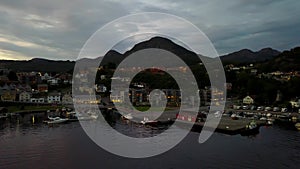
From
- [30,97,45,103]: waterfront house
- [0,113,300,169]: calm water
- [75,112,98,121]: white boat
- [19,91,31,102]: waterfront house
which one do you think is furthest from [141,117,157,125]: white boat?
[19,91,31,102]: waterfront house

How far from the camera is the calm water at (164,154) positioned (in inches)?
326

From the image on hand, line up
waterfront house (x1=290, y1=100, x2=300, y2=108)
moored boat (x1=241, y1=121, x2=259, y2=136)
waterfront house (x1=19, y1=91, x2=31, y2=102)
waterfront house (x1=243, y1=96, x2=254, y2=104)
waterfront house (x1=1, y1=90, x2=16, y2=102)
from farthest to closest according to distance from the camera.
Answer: waterfront house (x1=19, y1=91, x2=31, y2=102) < waterfront house (x1=1, y1=90, x2=16, y2=102) < waterfront house (x1=243, y1=96, x2=254, y2=104) < waterfront house (x1=290, y1=100, x2=300, y2=108) < moored boat (x1=241, y1=121, x2=259, y2=136)

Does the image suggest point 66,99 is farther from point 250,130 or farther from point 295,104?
point 295,104

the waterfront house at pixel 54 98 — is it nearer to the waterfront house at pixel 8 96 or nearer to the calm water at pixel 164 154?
the waterfront house at pixel 8 96

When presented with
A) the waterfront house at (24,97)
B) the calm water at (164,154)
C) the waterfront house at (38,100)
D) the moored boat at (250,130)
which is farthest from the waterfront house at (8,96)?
the moored boat at (250,130)

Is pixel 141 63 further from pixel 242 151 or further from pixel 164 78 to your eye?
pixel 242 151

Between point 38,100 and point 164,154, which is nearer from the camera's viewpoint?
point 164,154

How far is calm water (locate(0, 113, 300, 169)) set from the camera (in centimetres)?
828

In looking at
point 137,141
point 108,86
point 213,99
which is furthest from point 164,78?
point 137,141

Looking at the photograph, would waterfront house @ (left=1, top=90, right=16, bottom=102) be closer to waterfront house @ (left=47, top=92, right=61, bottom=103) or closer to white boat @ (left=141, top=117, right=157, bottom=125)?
waterfront house @ (left=47, top=92, right=61, bottom=103)

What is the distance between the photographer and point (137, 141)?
11.2m

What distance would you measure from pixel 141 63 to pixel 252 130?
1482 inches

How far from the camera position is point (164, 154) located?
9375 millimetres

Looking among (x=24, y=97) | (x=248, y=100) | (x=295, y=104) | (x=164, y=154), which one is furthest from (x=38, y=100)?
(x=295, y=104)
